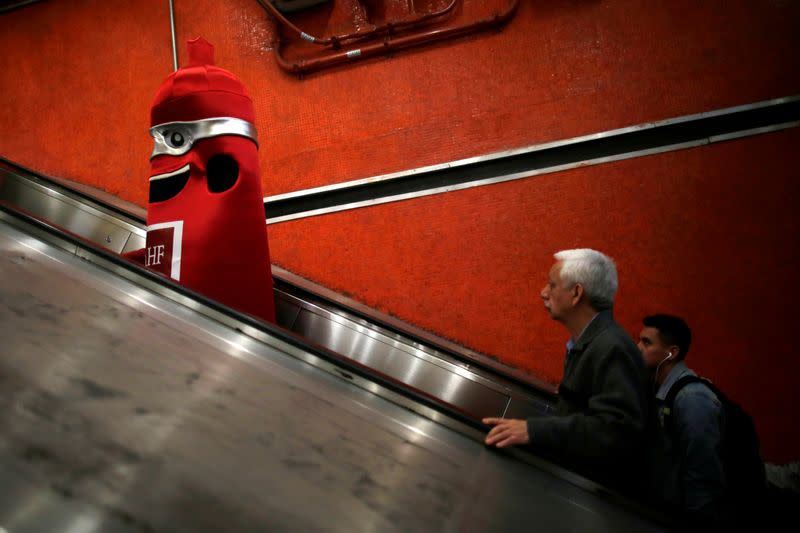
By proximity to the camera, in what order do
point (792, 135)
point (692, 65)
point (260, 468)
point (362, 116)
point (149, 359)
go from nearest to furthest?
1. point (260, 468)
2. point (149, 359)
3. point (792, 135)
4. point (692, 65)
5. point (362, 116)

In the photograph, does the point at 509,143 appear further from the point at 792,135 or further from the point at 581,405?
the point at 581,405

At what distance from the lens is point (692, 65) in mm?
3428

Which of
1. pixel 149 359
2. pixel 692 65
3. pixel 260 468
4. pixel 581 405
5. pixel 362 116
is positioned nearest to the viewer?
pixel 260 468

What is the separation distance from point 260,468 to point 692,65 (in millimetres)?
3386

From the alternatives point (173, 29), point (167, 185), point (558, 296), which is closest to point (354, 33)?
point (173, 29)

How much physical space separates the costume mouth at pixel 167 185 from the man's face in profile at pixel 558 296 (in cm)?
114

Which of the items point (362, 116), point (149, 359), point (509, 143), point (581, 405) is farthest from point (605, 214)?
point (149, 359)

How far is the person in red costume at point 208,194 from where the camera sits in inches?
74.4

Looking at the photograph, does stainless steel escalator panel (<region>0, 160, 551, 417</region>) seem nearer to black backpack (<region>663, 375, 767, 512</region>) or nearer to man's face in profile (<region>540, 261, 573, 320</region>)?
man's face in profile (<region>540, 261, 573, 320</region>)

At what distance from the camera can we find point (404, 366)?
2.63m

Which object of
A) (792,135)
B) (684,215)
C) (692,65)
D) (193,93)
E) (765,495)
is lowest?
(765,495)

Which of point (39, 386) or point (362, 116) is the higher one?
point (362, 116)

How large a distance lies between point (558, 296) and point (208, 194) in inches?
41.7

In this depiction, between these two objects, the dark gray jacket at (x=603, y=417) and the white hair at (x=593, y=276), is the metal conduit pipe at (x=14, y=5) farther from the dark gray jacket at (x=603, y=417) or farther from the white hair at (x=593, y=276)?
the dark gray jacket at (x=603, y=417)
